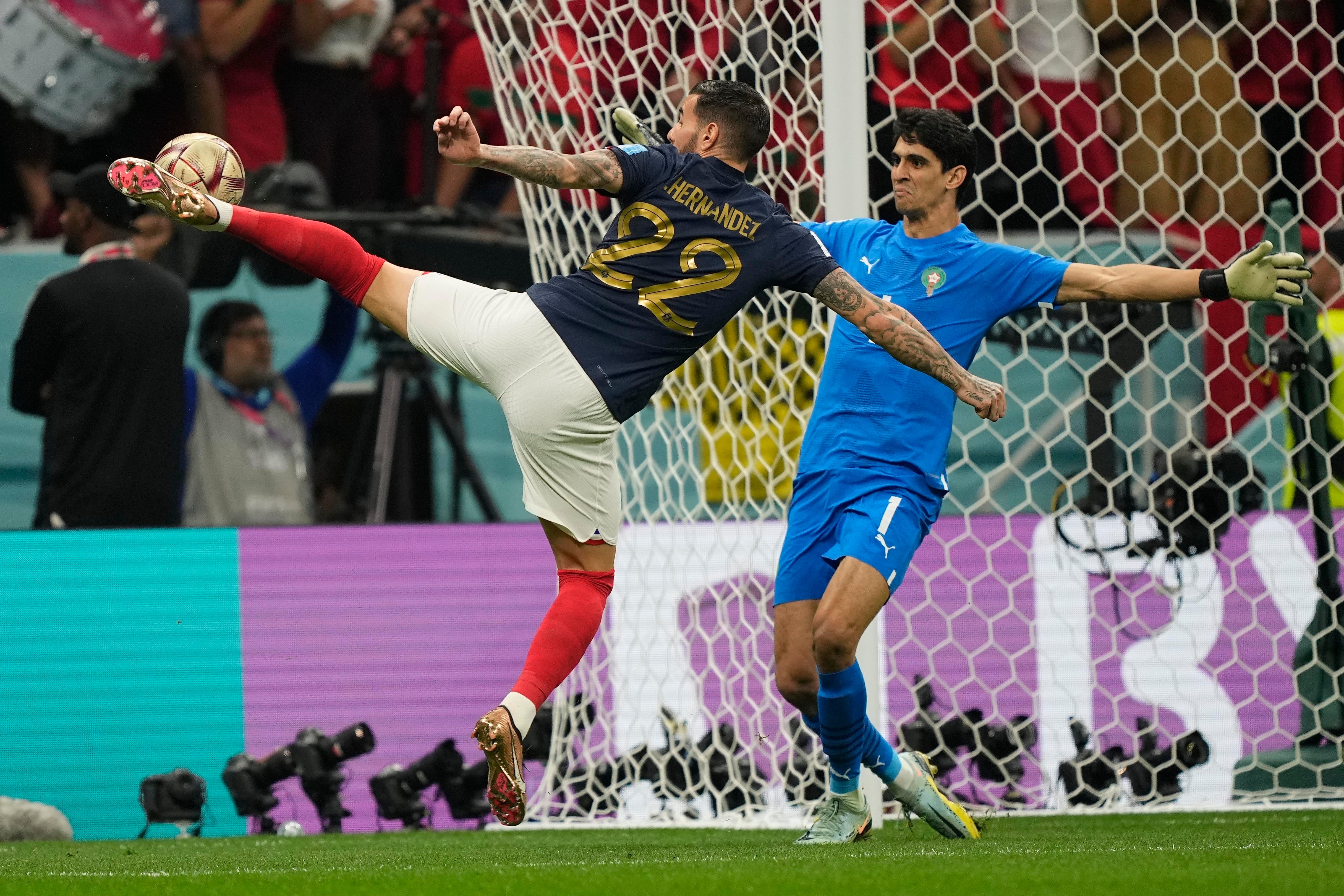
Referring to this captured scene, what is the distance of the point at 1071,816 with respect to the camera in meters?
6.09

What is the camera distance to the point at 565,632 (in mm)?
4402

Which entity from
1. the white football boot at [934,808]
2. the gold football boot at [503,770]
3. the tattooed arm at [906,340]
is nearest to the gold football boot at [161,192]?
the gold football boot at [503,770]

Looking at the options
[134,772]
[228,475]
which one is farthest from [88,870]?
[228,475]

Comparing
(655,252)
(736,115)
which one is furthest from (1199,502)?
(655,252)

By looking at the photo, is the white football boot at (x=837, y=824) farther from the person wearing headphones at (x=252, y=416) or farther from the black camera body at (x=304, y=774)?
the person wearing headphones at (x=252, y=416)

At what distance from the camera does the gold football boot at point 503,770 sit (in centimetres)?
399

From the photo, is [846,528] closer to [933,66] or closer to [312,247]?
[312,247]

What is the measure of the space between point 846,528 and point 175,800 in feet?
10.5

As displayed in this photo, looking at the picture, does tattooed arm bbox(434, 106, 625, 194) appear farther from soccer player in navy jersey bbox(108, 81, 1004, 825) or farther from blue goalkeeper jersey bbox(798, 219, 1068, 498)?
blue goalkeeper jersey bbox(798, 219, 1068, 498)

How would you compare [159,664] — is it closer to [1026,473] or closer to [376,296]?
[376,296]

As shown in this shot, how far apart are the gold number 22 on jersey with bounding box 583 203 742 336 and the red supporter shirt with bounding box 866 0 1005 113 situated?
267 centimetres

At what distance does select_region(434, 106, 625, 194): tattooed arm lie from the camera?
4.22m

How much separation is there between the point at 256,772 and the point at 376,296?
2.73 meters

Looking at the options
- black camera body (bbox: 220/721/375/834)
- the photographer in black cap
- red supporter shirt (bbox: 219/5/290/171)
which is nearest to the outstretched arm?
black camera body (bbox: 220/721/375/834)
